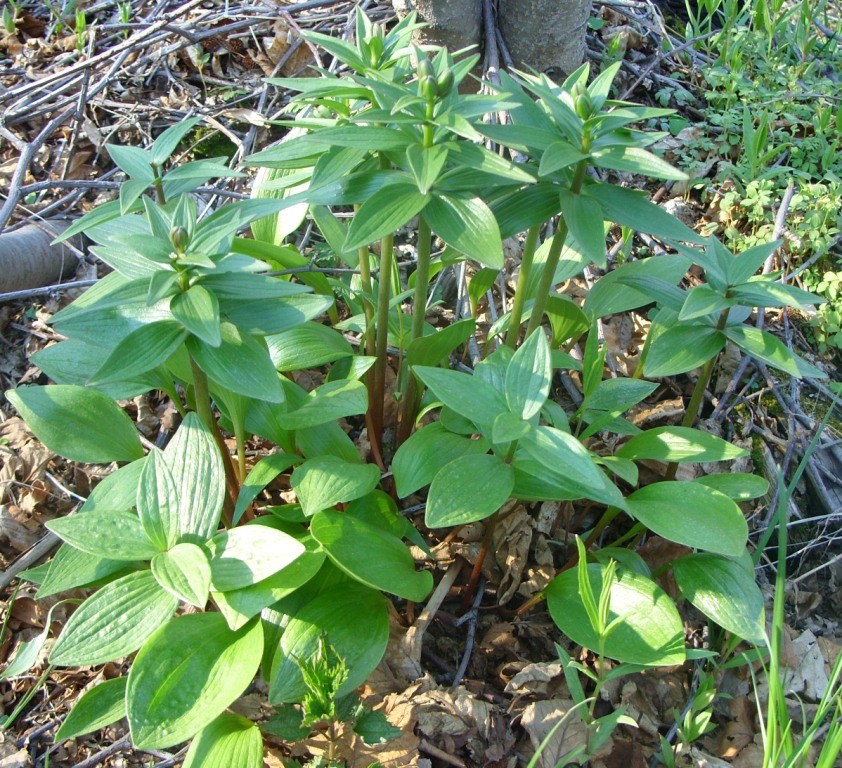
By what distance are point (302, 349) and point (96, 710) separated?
1033 millimetres

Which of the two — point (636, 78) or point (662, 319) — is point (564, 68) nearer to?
point (636, 78)

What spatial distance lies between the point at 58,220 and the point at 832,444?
3138 mm

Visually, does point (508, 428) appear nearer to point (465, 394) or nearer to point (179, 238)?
point (465, 394)

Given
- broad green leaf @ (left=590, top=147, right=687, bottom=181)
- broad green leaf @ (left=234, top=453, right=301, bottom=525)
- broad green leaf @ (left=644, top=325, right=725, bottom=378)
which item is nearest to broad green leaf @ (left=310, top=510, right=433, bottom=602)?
broad green leaf @ (left=234, top=453, right=301, bottom=525)

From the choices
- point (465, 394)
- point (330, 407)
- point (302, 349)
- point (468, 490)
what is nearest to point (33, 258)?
point (302, 349)

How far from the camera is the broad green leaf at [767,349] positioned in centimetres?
181

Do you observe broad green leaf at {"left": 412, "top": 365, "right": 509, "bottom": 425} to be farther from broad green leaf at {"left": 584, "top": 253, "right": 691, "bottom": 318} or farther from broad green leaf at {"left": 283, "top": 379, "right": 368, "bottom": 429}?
broad green leaf at {"left": 584, "top": 253, "right": 691, "bottom": 318}

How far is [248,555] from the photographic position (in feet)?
5.30

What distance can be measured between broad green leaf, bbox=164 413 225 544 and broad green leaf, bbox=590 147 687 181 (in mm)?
1110

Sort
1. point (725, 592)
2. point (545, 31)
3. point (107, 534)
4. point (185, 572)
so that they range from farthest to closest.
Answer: point (545, 31) → point (725, 592) → point (107, 534) → point (185, 572)

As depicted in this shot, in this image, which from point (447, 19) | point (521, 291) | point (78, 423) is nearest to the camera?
point (78, 423)

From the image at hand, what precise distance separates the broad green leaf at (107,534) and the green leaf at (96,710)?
0.34m

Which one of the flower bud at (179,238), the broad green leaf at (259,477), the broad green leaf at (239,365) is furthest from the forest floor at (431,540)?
the flower bud at (179,238)

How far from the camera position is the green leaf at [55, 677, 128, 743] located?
1.66 m
